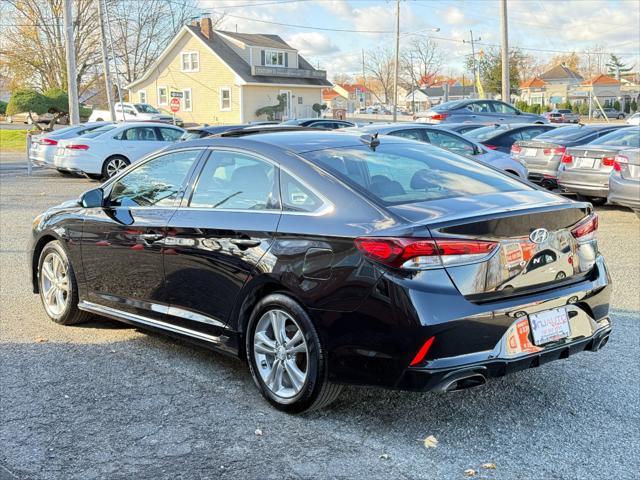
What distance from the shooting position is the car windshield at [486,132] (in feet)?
52.9

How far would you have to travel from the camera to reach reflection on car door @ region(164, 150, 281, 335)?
4402mm

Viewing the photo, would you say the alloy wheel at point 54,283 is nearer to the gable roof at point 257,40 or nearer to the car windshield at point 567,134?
the car windshield at point 567,134

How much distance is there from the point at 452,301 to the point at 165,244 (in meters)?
2.12

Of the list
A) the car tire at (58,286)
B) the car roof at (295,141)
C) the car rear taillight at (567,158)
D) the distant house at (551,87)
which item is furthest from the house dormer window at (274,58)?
the car roof at (295,141)

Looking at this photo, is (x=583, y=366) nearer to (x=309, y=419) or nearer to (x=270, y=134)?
(x=309, y=419)

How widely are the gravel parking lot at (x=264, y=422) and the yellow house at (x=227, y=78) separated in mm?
50613

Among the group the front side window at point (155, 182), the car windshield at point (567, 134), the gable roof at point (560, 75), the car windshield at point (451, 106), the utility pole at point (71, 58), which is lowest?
the front side window at point (155, 182)

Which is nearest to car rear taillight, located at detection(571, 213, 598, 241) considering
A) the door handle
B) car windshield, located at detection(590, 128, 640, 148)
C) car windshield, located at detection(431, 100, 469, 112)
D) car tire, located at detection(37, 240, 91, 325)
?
the door handle

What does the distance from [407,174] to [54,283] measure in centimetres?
327

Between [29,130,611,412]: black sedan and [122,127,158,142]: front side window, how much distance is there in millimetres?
14419

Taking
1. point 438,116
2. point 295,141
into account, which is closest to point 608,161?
point 295,141

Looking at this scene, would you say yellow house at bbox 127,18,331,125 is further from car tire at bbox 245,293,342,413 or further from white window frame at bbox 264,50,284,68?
car tire at bbox 245,293,342,413

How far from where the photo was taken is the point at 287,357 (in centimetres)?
424

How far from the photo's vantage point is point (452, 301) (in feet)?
12.1
